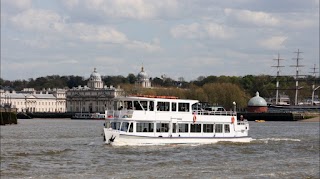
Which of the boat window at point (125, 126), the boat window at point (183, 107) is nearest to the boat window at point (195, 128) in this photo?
the boat window at point (183, 107)

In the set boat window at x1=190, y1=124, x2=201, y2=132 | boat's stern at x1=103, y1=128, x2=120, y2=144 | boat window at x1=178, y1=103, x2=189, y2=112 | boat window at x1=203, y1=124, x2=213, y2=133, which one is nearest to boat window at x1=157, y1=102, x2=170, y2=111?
boat window at x1=178, y1=103, x2=189, y2=112

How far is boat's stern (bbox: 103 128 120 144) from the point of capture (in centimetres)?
6869

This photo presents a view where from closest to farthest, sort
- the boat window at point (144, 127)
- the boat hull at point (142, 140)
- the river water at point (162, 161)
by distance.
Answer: the river water at point (162, 161)
the boat hull at point (142, 140)
the boat window at point (144, 127)

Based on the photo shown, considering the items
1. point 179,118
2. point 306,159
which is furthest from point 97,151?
point 306,159

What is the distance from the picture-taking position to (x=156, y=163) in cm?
5350

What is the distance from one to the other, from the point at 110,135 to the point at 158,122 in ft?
15.3

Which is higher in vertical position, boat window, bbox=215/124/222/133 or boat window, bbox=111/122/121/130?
boat window, bbox=111/122/121/130

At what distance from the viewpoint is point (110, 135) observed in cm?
6912

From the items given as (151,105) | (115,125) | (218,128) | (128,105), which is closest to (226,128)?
(218,128)

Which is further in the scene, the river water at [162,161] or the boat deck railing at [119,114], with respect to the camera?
the boat deck railing at [119,114]

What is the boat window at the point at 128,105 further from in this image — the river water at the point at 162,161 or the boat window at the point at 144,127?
the river water at the point at 162,161

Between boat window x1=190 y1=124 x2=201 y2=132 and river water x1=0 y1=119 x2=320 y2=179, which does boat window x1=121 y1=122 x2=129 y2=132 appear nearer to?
river water x1=0 y1=119 x2=320 y2=179

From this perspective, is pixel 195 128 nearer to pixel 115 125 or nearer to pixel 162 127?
pixel 162 127

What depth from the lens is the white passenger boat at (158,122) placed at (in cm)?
6906
